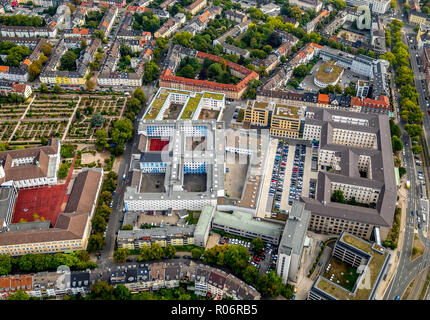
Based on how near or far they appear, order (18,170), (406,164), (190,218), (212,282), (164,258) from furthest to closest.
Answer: (406,164), (18,170), (190,218), (164,258), (212,282)

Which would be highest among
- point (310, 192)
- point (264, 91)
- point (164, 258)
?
point (264, 91)

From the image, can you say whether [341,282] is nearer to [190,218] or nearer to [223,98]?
[190,218]

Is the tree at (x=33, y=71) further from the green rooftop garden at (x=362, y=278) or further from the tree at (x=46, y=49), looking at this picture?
the green rooftop garden at (x=362, y=278)

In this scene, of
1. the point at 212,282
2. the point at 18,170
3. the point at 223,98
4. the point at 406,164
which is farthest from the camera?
the point at 223,98

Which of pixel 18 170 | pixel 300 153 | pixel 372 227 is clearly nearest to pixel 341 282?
pixel 372 227

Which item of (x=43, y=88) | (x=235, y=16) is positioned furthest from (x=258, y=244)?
(x=235, y=16)

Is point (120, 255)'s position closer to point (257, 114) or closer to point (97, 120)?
point (97, 120)

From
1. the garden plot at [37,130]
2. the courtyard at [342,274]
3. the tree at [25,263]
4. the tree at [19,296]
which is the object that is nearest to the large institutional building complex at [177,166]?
the tree at [25,263]

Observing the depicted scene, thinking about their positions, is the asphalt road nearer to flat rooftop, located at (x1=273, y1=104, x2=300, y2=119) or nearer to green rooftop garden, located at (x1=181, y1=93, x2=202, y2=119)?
green rooftop garden, located at (x1=181, y1=93, x2=202, y2=119)
